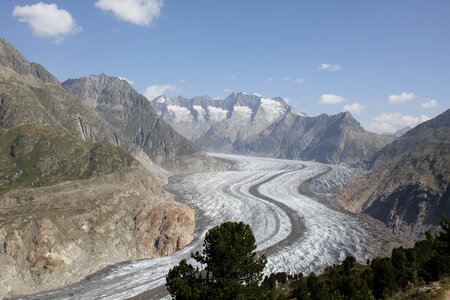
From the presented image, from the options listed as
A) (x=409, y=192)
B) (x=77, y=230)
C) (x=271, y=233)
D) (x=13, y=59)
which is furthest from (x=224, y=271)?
(x=13, y=59)

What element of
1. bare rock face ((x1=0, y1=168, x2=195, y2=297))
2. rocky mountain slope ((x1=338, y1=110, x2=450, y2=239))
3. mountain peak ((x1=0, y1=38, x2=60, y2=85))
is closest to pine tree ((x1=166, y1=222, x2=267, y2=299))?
bare rock face ((x1=0, y1=168, x2=195, y2=297))

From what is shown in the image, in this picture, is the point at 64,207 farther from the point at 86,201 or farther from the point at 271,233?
the point at 271,233

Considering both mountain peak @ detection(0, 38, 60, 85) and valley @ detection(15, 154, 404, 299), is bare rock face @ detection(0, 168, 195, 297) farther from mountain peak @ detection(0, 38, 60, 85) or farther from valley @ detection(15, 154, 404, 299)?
mountain peak @ detection(0, 38, 60, 85)

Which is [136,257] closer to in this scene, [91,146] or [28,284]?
[28,284]

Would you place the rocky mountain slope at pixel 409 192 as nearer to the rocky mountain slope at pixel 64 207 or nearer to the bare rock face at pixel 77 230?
the rocky mountain slope at pixel 64 207

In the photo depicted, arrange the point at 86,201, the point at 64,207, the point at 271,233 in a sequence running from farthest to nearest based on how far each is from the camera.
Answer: the point at 271,233
the point at 86,201
the point at 64,207

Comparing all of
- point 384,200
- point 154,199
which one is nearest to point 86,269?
point 154,199

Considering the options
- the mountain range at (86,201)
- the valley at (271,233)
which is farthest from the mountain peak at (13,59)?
the valley at (271,233)
